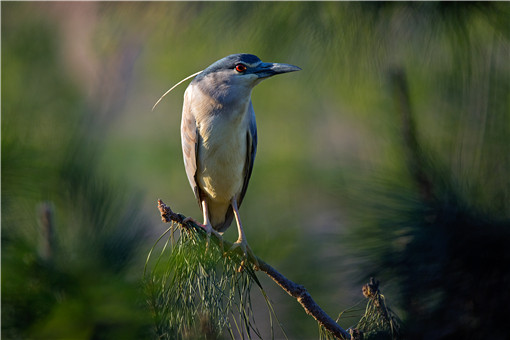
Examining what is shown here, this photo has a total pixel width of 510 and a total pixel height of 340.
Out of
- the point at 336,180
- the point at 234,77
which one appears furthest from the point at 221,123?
the point at 336,180

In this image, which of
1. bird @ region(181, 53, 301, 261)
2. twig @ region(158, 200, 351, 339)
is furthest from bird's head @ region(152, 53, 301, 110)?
twig @ region(158, 200, 351, 339)

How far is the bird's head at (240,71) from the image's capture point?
2.41m

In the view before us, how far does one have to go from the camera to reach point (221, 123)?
250cm

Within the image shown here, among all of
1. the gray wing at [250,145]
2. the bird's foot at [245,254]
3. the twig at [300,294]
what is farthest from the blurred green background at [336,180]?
the gray wing at [250,145]

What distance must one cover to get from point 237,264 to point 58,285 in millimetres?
646

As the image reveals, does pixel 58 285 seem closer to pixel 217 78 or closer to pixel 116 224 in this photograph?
pixel 116 224

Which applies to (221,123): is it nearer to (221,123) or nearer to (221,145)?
(221,123)

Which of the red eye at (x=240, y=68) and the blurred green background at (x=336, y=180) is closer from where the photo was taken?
the blurred green background at (x=336, y=180)

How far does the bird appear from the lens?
2480mm

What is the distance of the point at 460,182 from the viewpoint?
1428mm

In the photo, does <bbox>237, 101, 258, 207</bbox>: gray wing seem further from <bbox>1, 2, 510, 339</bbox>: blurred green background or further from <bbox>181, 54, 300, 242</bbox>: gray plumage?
<bbox>1, 2, 510, 339</bbox>: blurred green background

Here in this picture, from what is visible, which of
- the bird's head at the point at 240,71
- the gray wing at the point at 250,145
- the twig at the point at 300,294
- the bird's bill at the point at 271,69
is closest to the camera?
the twig at the point at 300,294

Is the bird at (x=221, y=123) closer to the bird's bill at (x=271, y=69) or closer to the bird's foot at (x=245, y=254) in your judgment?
the bird's bill at (x=271, y=69)

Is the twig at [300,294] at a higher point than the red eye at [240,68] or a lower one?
lower
